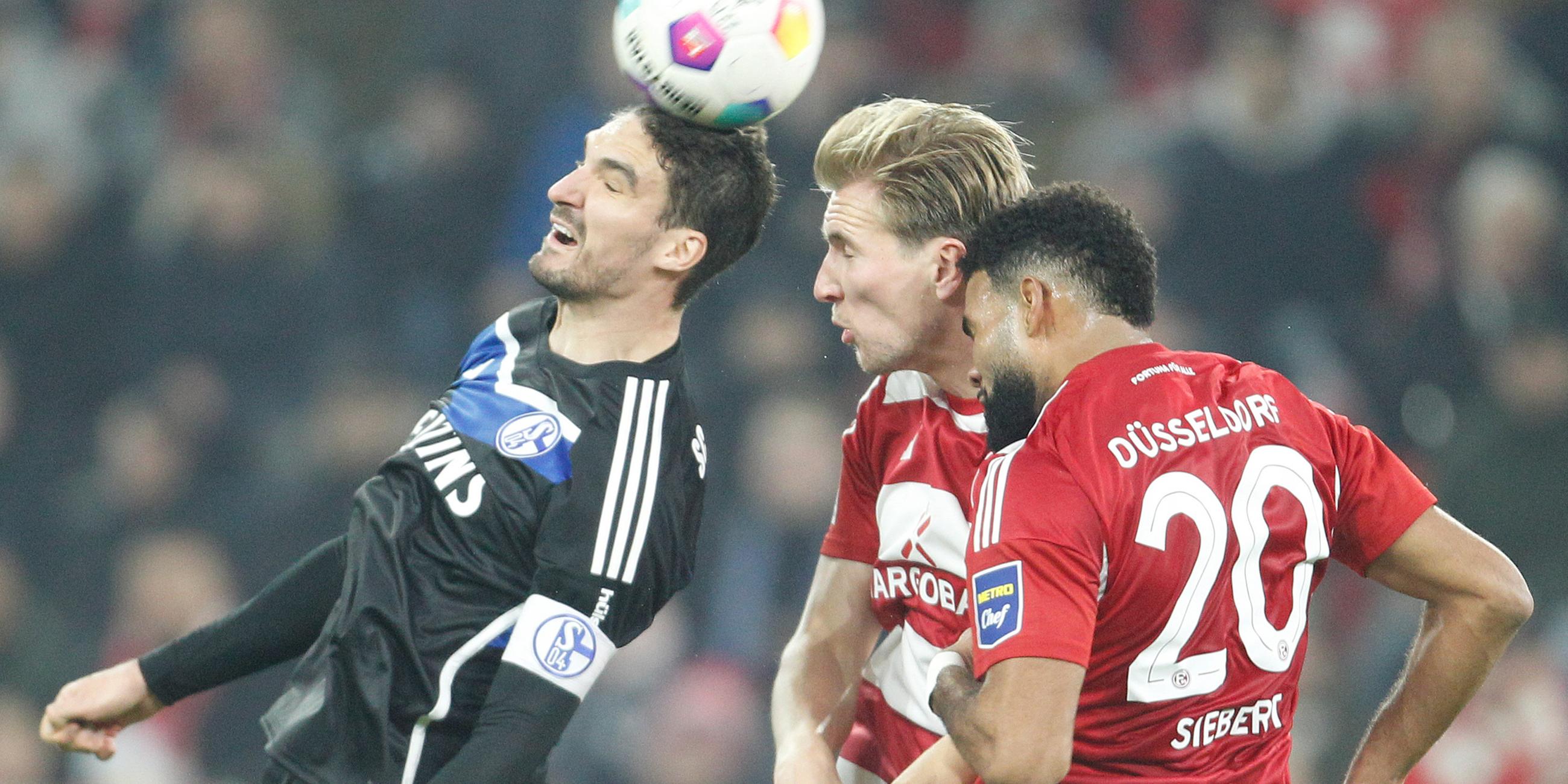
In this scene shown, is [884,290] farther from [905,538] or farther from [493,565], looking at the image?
[493,565]

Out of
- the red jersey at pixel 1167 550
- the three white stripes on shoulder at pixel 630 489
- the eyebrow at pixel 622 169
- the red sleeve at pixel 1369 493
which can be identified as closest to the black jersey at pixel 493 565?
the three white stripes on shoulder at pixel 630 489

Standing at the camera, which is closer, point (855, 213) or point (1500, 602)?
point (1500, 602)

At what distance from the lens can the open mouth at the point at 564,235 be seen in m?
3.06

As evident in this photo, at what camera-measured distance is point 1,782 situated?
5.76 m

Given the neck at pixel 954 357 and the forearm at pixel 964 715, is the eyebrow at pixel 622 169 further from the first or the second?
the forearm at pixel 964 715

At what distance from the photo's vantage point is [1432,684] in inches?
109

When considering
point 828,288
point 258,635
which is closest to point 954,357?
point 828,288

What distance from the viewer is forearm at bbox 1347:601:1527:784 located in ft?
8.79

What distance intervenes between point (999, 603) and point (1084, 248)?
0.60 meters

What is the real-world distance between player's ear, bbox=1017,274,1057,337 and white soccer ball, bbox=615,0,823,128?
0.75 meters

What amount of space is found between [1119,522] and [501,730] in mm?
1128

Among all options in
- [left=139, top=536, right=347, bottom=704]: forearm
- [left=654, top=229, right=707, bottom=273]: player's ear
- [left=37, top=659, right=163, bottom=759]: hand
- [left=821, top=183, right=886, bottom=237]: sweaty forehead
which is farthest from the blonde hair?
[left=37, top=659, right=163, bottom=759]: hand

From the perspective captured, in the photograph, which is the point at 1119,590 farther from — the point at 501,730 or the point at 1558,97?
the point at 1558,97

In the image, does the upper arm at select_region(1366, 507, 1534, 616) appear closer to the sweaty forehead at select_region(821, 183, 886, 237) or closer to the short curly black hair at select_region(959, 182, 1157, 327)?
the short curly black hair at select_region(959, 182, 1157, 327)
